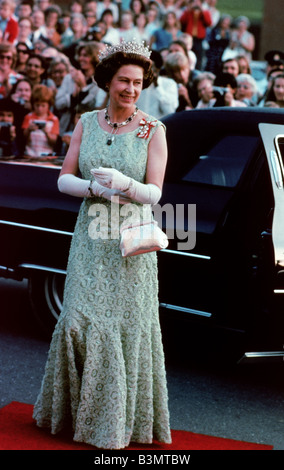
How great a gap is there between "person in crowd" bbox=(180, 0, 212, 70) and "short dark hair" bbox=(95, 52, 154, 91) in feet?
31.5

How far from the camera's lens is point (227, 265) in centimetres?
478

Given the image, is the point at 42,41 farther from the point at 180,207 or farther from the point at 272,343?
the point at 272,343

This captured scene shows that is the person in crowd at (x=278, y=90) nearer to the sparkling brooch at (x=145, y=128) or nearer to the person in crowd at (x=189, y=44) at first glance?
the person in crowd at (x=189, y=44)

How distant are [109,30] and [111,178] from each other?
1000 centimetres

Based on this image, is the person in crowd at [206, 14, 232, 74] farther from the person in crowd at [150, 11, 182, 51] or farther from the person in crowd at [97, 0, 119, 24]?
the person in crowd at [97, 0, 119, 24]

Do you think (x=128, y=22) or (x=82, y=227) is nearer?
(x=82, y=227)

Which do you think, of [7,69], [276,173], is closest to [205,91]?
[7,69]

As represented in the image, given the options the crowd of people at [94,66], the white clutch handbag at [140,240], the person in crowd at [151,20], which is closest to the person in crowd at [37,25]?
the crowd of people at [94,66]

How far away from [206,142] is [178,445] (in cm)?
206

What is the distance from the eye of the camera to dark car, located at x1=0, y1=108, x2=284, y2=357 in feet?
15.1

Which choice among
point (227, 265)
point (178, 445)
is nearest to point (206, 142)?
point (227, 265)

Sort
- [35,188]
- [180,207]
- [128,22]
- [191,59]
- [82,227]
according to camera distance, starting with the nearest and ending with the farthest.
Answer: [82,227]
[180,207]
[35,188]
[191,59]
[128,22]

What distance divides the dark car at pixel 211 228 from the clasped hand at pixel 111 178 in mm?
1190

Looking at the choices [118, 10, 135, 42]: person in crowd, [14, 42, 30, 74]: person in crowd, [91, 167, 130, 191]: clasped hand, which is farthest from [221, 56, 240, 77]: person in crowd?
[91, 167, 130, 191]: clasped hand
